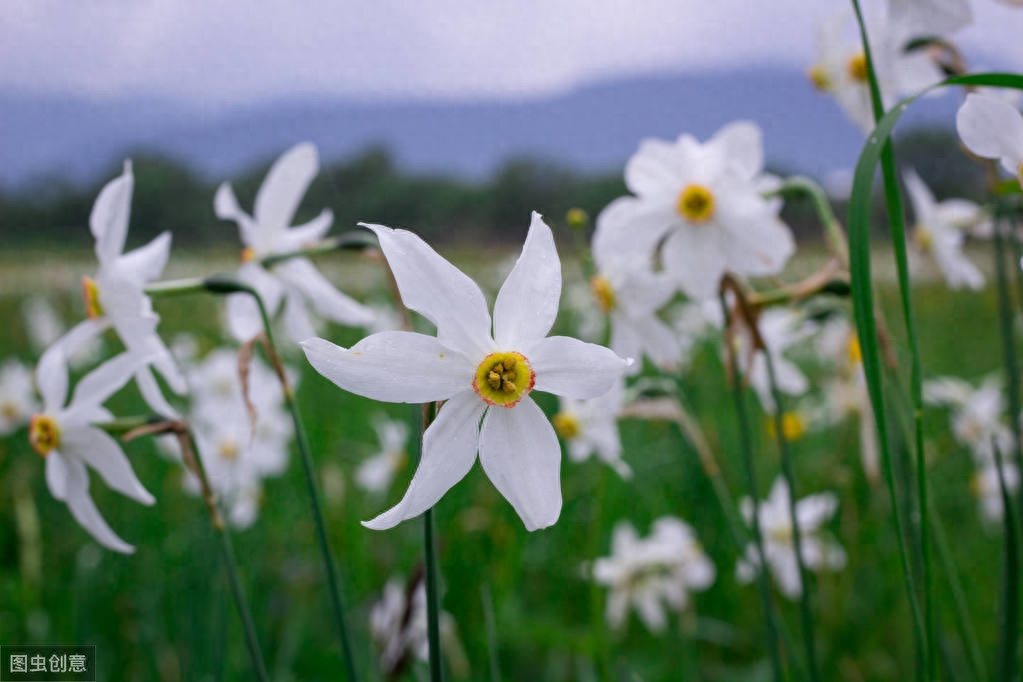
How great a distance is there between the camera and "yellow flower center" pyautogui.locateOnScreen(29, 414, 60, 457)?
1.04 m

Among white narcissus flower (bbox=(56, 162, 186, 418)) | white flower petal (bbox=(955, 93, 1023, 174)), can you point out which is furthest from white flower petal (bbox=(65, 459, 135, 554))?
white flower petal (bbox=(955, 93, 1023, 174))

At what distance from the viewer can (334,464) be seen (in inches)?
141

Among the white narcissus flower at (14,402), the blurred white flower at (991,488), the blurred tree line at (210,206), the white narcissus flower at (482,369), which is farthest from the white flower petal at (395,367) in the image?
the blurred tree line at (210,206)

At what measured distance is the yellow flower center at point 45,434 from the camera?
1.04 metres

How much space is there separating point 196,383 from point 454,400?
258 cm

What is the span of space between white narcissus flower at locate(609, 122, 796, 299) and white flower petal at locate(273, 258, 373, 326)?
45cm

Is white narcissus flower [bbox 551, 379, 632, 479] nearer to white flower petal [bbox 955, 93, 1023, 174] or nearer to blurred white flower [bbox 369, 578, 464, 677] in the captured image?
blurred white flower [bbox 369, 578, 464, 677]

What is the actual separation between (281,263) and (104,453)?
0.40 m

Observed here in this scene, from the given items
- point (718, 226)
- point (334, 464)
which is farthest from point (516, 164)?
point (718, 226)

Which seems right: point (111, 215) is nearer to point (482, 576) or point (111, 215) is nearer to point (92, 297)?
point (92, 297)

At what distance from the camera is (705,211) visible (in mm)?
1229

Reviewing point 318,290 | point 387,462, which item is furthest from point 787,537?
point 318,290

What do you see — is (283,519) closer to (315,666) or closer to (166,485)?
(166,485)

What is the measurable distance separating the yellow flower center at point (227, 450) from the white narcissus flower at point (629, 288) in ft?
5.21
